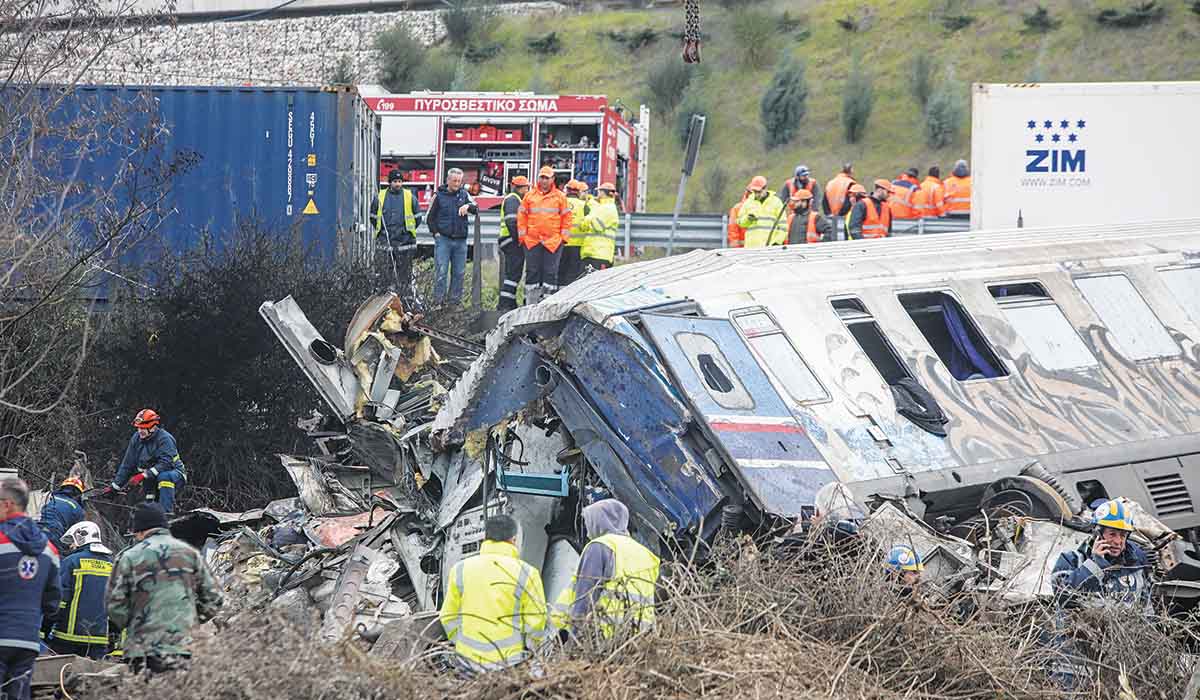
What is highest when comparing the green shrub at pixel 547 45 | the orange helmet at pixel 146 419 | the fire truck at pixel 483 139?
the green shrub at pixel 547 45

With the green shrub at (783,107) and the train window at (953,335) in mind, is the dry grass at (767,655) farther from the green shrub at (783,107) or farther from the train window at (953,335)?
the green shrub at (783,107)

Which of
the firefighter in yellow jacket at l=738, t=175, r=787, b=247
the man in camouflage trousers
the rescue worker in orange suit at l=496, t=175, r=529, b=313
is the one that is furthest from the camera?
the firefighter in yellow jacket at l=738, t=175, r=787, b=247

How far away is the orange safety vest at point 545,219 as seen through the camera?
16.8 metres

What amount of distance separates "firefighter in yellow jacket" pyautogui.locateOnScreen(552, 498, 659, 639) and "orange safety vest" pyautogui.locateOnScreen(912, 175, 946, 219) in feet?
50.8

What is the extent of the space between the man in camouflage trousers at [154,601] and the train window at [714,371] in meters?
3.18

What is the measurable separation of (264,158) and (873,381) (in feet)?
34.5

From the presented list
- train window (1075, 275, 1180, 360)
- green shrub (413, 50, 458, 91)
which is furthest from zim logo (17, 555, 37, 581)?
green shrub (413, 50, 458, 91)

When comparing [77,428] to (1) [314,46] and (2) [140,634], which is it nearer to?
(2) [140,634]

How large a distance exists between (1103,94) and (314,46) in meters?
34.9

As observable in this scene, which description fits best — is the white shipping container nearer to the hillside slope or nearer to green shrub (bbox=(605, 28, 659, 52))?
the hillside slope

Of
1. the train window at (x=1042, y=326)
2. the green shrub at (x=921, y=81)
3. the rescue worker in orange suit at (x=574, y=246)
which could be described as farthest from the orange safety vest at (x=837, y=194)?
the green shrub at (x=921, y=81)

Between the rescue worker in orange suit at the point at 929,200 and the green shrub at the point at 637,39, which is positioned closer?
the rescue worker in orange suit at the point at 929,200

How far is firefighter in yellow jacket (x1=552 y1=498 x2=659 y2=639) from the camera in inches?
275

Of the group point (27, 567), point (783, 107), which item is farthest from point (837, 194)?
point (783, 107)
